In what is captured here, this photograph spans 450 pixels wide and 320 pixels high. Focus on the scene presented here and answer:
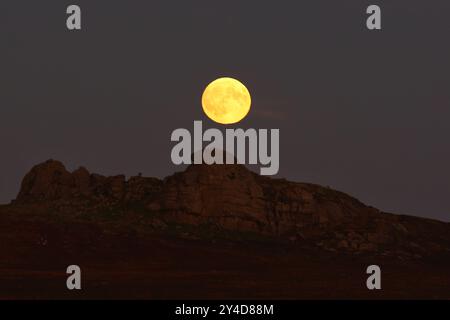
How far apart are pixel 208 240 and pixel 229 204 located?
385 inches

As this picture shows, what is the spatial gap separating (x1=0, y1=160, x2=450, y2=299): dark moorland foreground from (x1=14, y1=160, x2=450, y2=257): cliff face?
0.17 m

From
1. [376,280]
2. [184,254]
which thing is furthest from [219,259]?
[376,280]

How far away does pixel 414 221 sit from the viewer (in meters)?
112

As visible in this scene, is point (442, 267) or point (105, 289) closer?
point (105, 289)

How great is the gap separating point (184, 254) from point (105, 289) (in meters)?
26.9

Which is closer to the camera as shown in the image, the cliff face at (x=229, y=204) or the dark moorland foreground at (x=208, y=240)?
the dark moorland foreground at (x=208, y=240)

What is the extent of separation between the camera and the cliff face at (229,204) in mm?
92438

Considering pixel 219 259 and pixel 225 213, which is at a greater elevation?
pixel 225 213

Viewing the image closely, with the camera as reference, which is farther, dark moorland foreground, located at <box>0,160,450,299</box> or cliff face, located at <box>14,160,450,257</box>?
cliff face, located at <box>14,160,450,257</box>

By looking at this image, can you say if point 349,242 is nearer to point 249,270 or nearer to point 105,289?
point 249,270

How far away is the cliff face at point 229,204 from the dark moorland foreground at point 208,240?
0.57 feet

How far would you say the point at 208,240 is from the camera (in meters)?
85.8

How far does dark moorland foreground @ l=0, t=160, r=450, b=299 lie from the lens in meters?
56.1

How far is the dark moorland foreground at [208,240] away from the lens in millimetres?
56062
